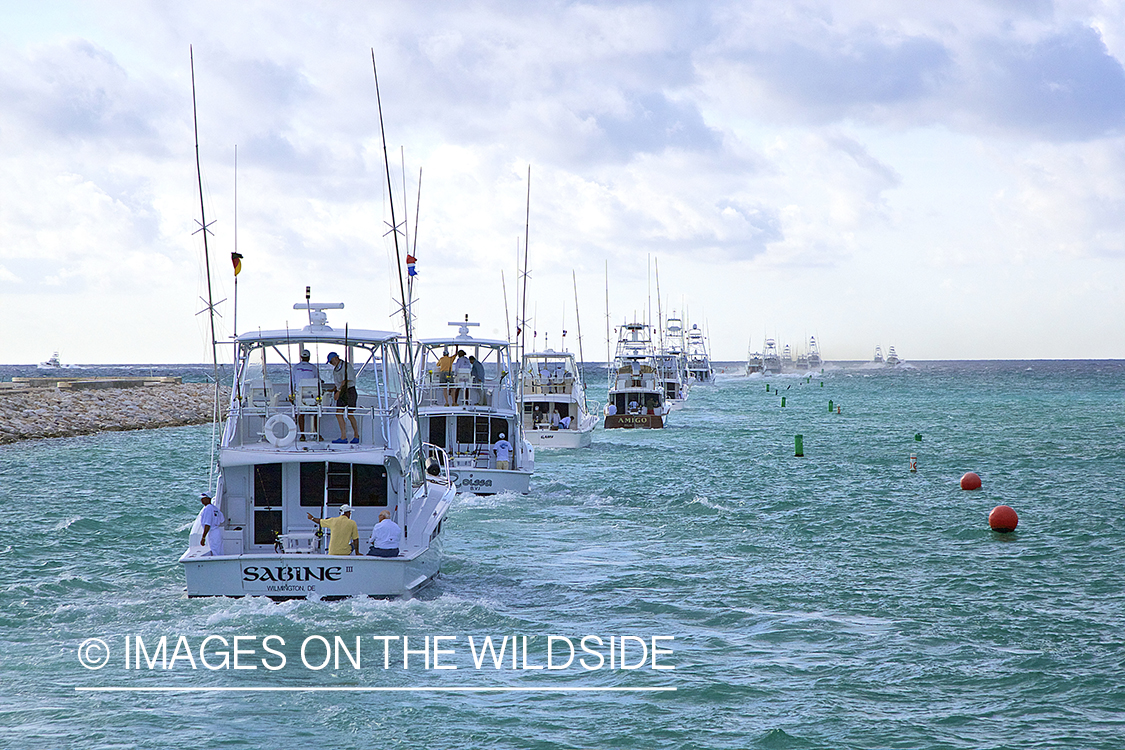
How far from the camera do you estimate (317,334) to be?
18.2m

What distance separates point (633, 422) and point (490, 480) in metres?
29.7

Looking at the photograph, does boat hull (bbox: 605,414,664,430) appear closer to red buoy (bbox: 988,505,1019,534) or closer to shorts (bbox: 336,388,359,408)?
red buoy (bbox: 988,505,1019,534)

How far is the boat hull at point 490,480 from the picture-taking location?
1144 inches

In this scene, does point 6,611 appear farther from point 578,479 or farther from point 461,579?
point 578,479

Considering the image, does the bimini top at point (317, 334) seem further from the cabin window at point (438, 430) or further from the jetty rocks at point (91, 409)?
the jetty rocks at point (91, 409)

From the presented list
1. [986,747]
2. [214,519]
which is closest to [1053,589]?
[986,747]

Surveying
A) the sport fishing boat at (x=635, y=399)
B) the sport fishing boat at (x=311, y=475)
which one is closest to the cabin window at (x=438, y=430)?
the sport fishing boat at (x=311, y=475)

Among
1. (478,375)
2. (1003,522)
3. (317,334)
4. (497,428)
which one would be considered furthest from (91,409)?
(1003,522)

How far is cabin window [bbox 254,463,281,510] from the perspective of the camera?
1736 centimetres

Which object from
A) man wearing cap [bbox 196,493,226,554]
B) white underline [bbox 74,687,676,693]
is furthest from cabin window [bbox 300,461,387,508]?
white underline [bbox 74,687,676,693]

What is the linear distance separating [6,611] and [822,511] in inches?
774

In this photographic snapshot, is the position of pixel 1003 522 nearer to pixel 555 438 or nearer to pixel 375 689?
pixel 375 689

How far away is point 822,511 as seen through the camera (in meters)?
28.8

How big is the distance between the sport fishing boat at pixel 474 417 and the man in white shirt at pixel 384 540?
1298 centimetres
